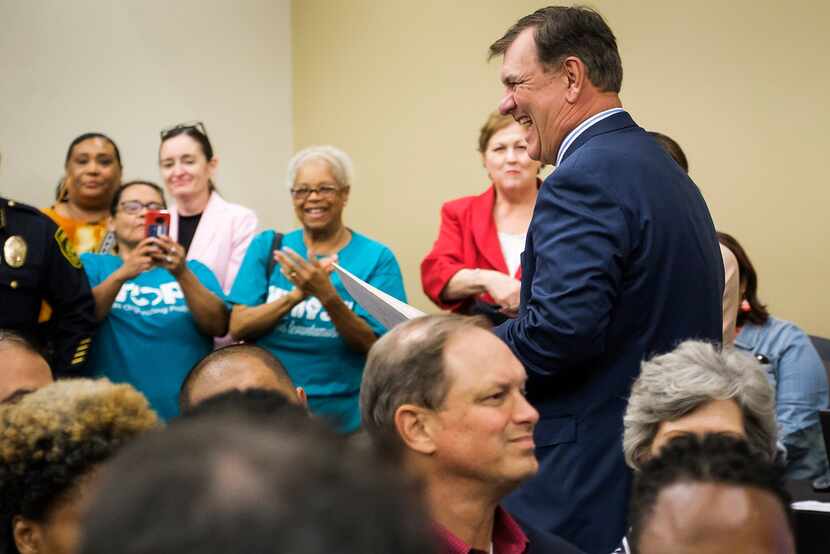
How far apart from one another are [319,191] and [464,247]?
525 mm

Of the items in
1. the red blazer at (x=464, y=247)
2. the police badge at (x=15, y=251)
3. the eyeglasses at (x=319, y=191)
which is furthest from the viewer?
the eyeglasses at (x=319, y=191)

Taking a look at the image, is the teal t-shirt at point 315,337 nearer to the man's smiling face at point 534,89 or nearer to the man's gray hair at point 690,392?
the man's smiling face at point 534,89

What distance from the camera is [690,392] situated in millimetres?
1960

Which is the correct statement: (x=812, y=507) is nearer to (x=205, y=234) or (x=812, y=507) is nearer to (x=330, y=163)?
(x=330, y=163)

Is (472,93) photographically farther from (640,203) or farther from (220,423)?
(220,423)

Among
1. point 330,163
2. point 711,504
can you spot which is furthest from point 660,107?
point 711,504

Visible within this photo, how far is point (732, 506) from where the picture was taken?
1.33 m

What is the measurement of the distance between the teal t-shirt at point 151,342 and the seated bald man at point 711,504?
2303mm

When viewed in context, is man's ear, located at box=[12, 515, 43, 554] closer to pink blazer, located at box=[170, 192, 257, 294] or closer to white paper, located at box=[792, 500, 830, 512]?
white paper, located at box=[792, 500, 830, 512]

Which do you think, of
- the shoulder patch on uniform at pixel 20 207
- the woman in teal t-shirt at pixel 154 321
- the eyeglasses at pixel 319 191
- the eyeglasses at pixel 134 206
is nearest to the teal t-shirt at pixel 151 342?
the woman in teal t-shirt at pixel 154 321

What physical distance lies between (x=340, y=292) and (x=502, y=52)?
4.83 ft

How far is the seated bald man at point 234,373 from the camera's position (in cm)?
253

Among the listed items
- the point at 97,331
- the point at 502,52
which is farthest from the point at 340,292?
the point at 502,52

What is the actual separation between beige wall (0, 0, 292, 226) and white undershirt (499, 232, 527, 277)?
2.39 metres
